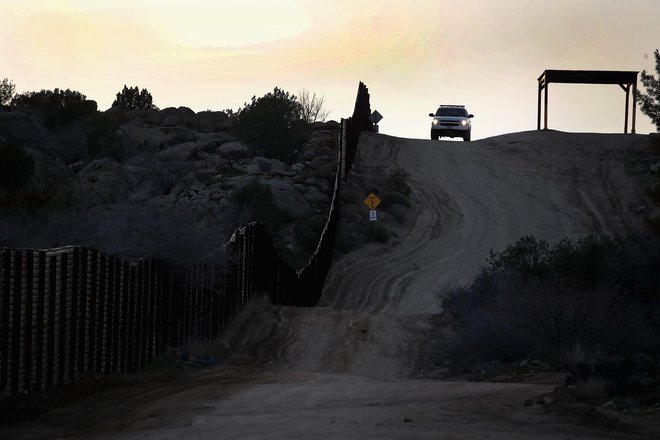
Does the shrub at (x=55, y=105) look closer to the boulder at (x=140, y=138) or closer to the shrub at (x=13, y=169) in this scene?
the boulder at (x=140, y=138)

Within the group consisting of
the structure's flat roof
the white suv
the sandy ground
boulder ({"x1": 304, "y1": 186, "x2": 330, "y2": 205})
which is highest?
the structure's flat roof

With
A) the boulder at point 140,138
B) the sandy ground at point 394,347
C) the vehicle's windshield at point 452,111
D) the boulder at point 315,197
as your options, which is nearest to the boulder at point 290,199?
the boulder at point 315,197

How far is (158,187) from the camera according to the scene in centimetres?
5734

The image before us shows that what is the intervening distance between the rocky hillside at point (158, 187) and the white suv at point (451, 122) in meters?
6.24

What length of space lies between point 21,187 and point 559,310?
1722cm

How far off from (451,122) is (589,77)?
338 inches

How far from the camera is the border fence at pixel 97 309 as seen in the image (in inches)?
581

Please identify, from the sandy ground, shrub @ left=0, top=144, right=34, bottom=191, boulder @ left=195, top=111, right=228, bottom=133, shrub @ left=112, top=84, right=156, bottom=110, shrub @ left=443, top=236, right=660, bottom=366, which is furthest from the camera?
shrub @ left=112, top=84, right=156, bottom=110

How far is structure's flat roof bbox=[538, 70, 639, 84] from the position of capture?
70250 mm

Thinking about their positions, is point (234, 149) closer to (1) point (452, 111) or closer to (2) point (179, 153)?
(2) point (179, 153)

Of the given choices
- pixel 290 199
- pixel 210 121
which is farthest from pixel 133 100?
pixel 290 199

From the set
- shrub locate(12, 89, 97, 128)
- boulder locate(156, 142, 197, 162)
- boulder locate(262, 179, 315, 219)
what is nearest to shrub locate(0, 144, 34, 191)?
boulder locate(262, 179, 315, 219)

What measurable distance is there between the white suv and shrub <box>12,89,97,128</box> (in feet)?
68.6

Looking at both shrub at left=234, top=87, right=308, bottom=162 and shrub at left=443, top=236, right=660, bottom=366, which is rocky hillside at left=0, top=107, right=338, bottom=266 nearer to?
shrub at left=234, top=87, right=308, bottom=162
